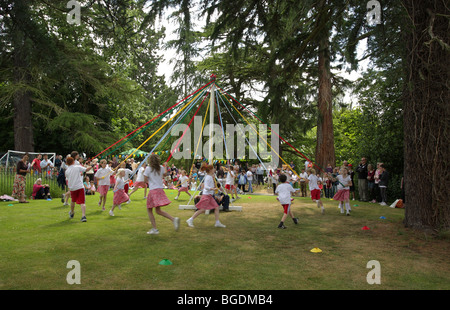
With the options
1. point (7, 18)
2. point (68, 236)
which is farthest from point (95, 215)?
point (7, 18)

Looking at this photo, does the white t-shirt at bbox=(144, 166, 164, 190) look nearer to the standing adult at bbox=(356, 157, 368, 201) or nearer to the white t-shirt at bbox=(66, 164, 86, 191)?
the white t-shirt at bbox=(66, 164, 86, 191)

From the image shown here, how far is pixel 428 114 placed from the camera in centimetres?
704

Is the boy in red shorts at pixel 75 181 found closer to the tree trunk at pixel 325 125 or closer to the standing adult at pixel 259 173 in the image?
the tree trunk at pixel 325 125

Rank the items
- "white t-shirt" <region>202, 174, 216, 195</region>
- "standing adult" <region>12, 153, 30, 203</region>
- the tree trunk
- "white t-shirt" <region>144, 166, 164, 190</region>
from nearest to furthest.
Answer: "white t-shirt" <region>144, 166, 164, 190</region>
"white t-shirt" <region>202, 174, 216, 195</region>
"standing adult" <region>12, 153, 30, 203</region>
the tree trunk

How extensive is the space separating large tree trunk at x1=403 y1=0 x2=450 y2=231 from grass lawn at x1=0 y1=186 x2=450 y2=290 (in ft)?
2.09

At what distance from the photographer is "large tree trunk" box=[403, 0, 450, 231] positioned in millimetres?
6863

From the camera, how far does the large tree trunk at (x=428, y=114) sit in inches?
270

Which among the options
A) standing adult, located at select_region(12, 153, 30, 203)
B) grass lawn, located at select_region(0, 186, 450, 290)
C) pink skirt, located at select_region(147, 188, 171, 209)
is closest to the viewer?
grass lawn, located at select_region(0, 186, 450, 290)

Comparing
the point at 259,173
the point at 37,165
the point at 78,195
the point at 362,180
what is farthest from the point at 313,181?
the point at 37,165

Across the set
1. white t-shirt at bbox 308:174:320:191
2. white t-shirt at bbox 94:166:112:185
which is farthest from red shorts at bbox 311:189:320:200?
white t-shirt at bbox 94:166:112:185

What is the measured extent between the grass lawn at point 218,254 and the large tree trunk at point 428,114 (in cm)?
64

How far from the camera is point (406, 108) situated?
24.6ft
